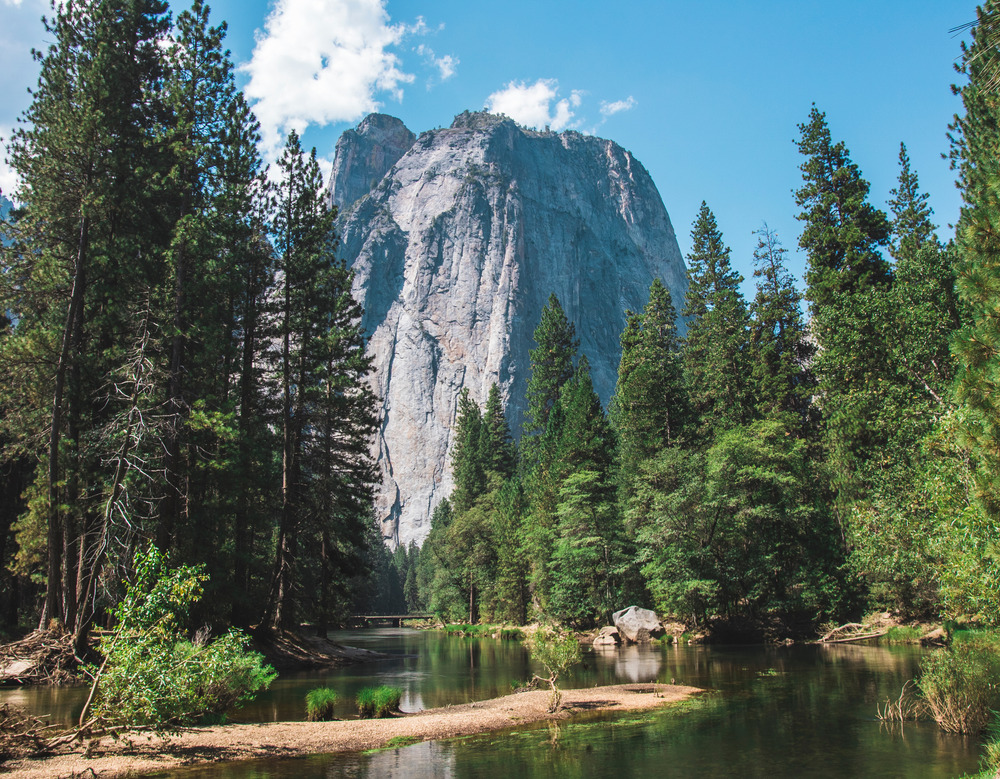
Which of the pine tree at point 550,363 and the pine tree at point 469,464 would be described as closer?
the pine tree at point 550,363

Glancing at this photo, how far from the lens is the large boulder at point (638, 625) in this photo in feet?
A: 114

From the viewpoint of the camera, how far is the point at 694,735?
486 inches

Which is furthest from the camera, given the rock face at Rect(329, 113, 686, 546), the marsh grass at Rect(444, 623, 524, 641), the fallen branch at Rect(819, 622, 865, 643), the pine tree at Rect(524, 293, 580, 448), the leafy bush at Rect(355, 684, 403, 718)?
the rock face at Rect(329, 113, 686, 546)

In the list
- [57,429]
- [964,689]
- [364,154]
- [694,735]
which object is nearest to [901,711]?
[964,689]

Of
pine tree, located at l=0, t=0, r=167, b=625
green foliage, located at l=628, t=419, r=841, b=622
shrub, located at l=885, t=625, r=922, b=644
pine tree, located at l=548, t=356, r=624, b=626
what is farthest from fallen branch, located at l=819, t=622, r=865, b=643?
pine tree, located at l=0, t=0, r=167, b=625

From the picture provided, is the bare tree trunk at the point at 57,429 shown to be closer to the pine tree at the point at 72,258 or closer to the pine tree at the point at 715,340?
the pine tree at the point at 72,258

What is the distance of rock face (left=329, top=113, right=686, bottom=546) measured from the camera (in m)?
129

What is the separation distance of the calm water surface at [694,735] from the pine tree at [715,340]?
2082 cm

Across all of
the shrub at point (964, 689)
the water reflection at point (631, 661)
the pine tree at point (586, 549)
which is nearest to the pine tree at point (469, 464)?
the pine tree at point (586, 549)

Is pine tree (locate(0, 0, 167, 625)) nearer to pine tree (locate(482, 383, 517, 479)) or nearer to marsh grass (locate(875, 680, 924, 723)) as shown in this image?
marsh grass (locate(875, 680, 924, 723))

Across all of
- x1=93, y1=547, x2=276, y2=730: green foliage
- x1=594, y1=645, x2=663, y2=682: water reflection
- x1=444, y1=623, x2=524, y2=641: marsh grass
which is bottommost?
x1=444, y1=623, x2=524, y2=641: marsh grass

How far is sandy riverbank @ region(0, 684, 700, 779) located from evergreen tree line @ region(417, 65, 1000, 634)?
889 cm

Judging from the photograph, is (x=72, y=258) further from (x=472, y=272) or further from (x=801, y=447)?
(x=472, y=272)

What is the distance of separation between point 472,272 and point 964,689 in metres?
130
